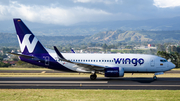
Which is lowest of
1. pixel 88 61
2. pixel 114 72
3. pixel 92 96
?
pixel 92 96

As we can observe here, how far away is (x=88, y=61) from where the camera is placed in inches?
1337

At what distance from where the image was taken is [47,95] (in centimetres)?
2047

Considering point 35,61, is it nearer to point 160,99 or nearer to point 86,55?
point 86,55

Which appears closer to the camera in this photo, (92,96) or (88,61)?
(92,96)

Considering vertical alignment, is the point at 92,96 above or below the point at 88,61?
below

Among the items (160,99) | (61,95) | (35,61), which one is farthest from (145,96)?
(35,61)

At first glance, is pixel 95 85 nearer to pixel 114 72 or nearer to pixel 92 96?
pixel 114 72

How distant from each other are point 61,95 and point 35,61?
14675 millimetres

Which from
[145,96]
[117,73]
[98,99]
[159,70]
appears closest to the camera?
[98,99]

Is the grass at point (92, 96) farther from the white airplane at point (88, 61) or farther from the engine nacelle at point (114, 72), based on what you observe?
the white airplane at point (88, 61)

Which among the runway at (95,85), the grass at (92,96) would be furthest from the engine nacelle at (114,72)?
the grass at (92,96)

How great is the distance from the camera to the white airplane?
109 ft

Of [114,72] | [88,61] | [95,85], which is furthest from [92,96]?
[88,61]

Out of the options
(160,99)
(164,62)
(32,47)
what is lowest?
(160,99)
